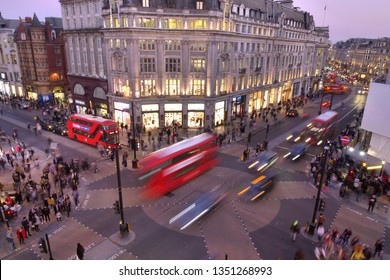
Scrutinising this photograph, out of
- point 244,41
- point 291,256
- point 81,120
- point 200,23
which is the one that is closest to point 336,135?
point 244,41

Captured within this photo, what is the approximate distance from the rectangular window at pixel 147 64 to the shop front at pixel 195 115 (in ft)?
25.2

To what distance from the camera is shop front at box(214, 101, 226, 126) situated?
42.7m

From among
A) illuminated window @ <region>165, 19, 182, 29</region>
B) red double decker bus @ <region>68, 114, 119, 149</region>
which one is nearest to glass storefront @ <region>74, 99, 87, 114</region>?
red double decker bus @ <region>68, 114, 119, 149</region>

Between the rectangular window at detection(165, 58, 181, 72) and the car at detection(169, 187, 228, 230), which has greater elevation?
the rectangular window at detection(165, 58, 181, 72)

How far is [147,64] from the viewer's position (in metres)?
38.1

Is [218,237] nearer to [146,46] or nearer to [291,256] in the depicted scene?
[291,256]

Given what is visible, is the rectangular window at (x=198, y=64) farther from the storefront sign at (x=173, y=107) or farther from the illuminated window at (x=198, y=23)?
the storefront sign at (x=173, y=107)

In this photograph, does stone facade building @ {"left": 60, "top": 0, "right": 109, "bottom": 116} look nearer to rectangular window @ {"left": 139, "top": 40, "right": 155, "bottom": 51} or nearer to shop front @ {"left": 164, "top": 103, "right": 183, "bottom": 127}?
rectangular window @ {"left": 139, "top": 40, "right": 155, "bottom": 51}

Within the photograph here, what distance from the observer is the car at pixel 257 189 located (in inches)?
877

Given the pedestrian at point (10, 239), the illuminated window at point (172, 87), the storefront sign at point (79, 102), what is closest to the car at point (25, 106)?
the storefront sign at point (79, 102)

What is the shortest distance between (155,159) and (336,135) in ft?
102

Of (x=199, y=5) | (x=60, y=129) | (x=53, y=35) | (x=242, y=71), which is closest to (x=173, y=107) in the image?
(x=242, y=71)

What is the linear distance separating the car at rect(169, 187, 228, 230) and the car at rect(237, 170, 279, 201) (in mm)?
1974

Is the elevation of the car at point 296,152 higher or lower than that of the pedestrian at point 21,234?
higher
